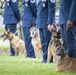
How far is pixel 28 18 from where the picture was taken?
13.4 meters

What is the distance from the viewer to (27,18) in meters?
13.4

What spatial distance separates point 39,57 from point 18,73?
236 inches

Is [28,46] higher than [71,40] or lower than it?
lower

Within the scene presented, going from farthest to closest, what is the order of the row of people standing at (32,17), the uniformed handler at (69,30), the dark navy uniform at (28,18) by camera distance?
the dark navy uniform at (28,18)
the row of people standing at (32,17)
the uniformed handler at (69,30)

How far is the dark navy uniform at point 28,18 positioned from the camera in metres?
13.2

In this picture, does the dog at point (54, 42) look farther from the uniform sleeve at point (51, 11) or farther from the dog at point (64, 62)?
the dog at point (64, 62)

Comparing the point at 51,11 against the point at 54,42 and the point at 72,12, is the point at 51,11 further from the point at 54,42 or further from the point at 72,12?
the point at 72,12

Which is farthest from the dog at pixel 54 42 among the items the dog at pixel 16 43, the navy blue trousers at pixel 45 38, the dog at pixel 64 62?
the dog at pixel 16 43

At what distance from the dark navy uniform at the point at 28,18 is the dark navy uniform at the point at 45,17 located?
216cm

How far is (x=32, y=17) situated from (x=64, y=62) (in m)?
5.52

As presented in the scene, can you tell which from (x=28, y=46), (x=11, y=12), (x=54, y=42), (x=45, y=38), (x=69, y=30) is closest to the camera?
(x=69, y=30)

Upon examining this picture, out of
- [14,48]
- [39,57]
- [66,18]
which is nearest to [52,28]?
[66,18]

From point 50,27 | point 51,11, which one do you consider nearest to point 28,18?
point 51,11

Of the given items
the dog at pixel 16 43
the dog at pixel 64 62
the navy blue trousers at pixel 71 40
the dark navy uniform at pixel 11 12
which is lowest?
the dog at pixel 16 43
